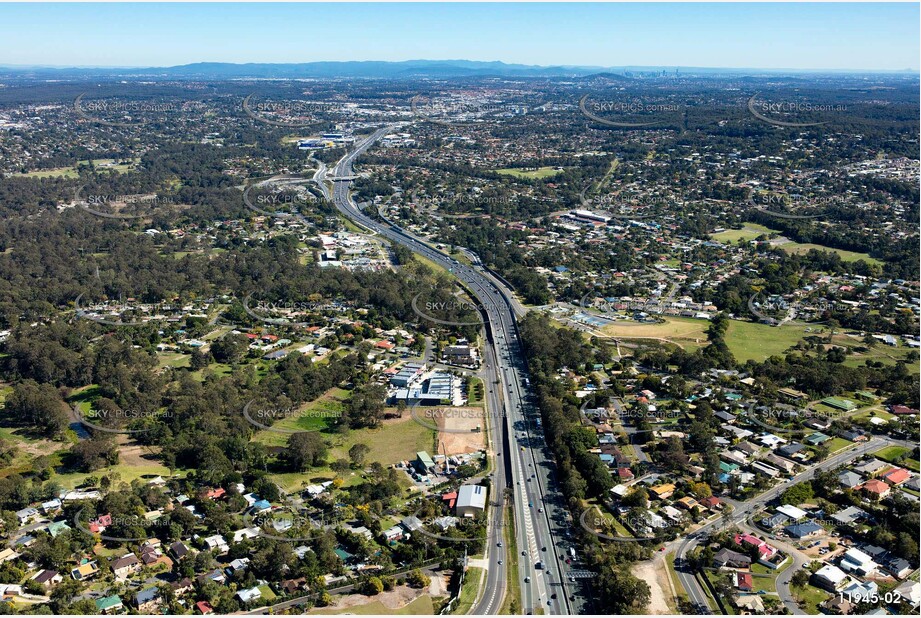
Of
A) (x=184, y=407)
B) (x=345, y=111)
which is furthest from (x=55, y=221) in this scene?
(x=345, y=111)

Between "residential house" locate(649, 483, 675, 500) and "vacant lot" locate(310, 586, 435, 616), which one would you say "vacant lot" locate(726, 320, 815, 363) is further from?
"vacant lot" locate(310, 586, 435, 616)

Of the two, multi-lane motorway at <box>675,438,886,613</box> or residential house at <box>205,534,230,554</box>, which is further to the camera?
residential house at <box>205,534,230,554</box>

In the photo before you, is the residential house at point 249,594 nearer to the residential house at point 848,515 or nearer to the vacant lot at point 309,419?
the vacant lot at point 309,419

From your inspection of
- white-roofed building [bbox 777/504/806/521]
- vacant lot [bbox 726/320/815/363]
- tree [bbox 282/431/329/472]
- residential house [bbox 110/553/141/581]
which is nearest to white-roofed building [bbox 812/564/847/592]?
white-roofed building [bbox 777/504/806/521]

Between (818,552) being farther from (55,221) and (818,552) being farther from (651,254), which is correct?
(55,221)

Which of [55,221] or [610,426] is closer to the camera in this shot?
[610,426]

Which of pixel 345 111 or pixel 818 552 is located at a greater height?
pixel 345 111

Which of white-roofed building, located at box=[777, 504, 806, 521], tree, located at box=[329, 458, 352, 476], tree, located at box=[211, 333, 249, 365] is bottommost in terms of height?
white-roofed building, located at box=[777, 504, 806, 521]
